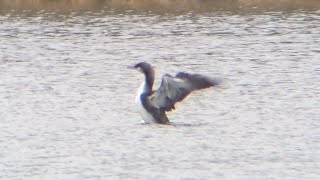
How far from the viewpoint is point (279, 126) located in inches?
625

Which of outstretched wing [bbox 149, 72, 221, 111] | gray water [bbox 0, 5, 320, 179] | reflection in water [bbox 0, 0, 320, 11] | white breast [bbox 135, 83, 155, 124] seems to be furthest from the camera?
reflection in water [bbox 0, 0, 320, 11]

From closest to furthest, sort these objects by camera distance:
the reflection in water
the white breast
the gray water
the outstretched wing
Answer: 1. the gray water
2. the outstretched wing
3. the white breast
4. the reflection in water

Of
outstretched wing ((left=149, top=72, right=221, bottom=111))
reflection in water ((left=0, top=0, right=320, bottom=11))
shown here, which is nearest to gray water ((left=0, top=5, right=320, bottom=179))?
outstretched wing ((left=149, top=72, right=221, bottom=111))

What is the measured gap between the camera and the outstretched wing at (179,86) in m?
15.7

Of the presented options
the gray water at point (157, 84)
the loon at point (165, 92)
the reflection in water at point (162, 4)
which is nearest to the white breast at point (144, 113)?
the loon at point (165, 92)

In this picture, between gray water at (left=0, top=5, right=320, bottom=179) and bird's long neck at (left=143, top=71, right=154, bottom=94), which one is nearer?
gray water at (left=0, top=5, right=320, bottom=179)

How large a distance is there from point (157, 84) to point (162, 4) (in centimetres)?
1446

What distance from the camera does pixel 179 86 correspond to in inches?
624

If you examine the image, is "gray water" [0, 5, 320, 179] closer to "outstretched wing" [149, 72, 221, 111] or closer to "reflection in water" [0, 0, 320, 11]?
"outstretched wing" [149, 72, 221, 111]

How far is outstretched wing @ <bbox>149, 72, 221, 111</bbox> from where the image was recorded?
15.7 metres

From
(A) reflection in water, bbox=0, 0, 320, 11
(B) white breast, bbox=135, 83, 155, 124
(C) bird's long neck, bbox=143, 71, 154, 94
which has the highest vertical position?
(C) bird's long neck, bbox=143, 71, 154, 94

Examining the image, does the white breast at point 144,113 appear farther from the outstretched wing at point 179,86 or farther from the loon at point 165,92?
the outstretched wing at point 179,86

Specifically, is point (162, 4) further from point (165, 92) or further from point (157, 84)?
point (165, 92)

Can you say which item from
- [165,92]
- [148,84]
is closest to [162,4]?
[148,84]
